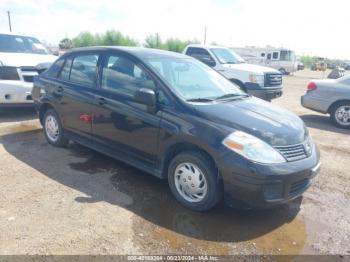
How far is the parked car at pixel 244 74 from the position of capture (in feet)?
32.1

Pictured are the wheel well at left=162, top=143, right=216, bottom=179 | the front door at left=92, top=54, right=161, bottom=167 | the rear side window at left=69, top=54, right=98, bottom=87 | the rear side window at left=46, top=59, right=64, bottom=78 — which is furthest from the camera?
the rear side window at left=46, top=59, right=64, bottom=78

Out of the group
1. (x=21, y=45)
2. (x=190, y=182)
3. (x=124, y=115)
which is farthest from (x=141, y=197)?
(x=21, y=45)

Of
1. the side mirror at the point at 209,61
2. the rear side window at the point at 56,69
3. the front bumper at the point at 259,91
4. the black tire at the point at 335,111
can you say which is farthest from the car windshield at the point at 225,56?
the rear side window at the point at 56,69

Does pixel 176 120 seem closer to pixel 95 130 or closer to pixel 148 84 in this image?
pixel 148 84

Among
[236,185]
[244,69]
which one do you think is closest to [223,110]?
[236,185]

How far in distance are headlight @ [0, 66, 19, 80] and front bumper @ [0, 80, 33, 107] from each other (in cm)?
12

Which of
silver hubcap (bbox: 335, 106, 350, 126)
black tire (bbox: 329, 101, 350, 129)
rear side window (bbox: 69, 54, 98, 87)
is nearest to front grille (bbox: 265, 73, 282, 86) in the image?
black tire (bbox: 329, 101, 350, 129)

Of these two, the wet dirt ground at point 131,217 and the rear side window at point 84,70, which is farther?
the rear side window at point 84,70

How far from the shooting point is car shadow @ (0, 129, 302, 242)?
132 inches

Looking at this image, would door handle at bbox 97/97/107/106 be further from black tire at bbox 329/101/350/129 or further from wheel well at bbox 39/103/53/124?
black tire at bbox 329/101/350/129

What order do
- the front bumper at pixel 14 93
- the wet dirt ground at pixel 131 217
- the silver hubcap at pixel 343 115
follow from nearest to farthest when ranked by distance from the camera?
1. the wet dirt ground at pixel 131 217
2. the front bumper at pixel 14 93
3. the silver hubcap at pixel 343 115

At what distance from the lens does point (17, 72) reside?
7203 millimetres

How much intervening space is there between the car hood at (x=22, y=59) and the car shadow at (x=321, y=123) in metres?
7.03

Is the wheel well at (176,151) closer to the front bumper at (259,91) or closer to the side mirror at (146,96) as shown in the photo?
the side mirror at (146,96)
